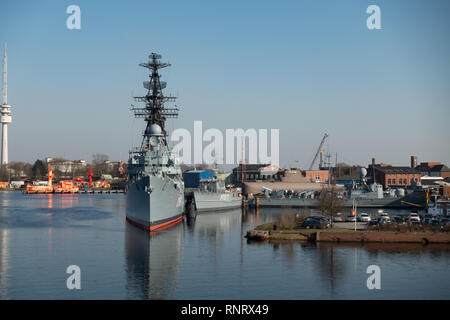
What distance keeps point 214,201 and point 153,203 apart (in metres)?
32.1

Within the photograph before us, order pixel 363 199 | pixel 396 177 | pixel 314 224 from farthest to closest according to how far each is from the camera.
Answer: pixel 396 177
pixel 363 199
pixel 314 224

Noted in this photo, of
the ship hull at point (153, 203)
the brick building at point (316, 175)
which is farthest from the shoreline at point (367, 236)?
the brick building at point (316, 175)

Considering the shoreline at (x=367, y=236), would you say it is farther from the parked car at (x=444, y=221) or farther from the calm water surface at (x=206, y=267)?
the parked car at (x=444, y=221)

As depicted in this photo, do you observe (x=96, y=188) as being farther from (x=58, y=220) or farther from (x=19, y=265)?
(x=19, y=265)

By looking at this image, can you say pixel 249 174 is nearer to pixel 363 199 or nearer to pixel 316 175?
pixel 316 175

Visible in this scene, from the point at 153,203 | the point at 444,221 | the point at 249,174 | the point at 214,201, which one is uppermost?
the point at 249,174

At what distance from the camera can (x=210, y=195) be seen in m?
82.9

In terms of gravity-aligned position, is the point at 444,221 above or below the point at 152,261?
above
